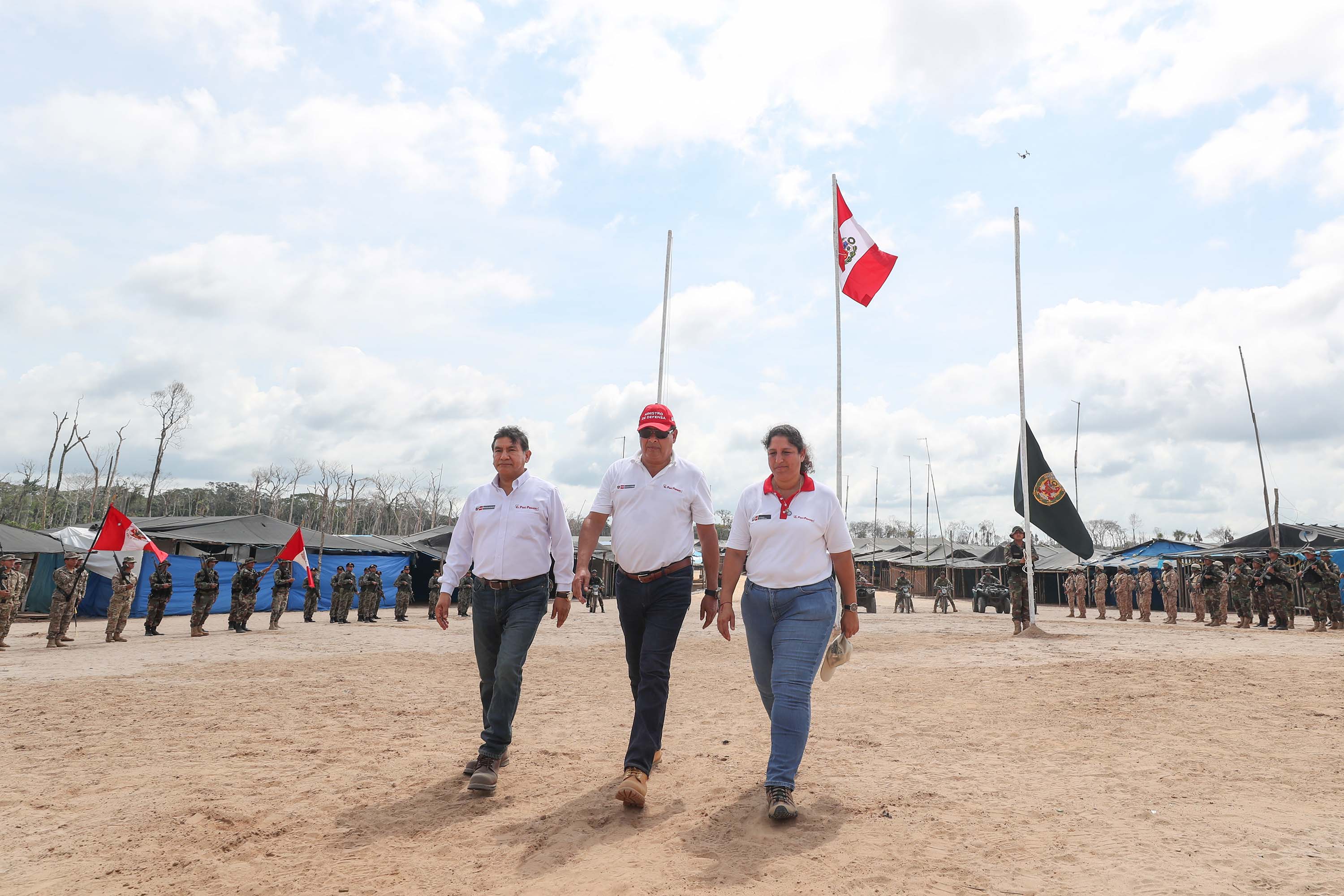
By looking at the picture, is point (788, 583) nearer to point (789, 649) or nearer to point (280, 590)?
point (789, 649)

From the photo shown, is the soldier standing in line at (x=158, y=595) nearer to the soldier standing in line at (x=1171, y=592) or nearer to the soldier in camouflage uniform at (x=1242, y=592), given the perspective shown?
the soldier in camouflage uniform at (x=1242, y=592)

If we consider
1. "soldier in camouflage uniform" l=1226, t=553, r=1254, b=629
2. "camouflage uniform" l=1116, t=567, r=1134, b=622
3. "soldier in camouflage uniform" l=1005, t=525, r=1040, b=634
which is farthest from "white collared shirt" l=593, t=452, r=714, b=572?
"camouflage uniform" l=1116, t=567, r=1134, b=622

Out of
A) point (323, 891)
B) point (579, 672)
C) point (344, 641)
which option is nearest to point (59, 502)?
point (344, 641)

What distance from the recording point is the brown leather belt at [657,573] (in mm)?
4016

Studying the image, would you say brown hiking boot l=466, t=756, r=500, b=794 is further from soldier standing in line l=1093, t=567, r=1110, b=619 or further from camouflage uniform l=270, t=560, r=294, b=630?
soldier standing in line l=1093, t=567, r=1110, b=619

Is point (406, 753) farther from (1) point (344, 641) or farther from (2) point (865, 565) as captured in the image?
(2) point (865, 565)

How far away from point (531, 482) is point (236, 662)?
791 centimetres

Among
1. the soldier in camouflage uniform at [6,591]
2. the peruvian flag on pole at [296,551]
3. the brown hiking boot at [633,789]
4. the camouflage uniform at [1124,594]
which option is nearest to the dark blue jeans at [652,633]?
the brown hiking boot at [633,789]

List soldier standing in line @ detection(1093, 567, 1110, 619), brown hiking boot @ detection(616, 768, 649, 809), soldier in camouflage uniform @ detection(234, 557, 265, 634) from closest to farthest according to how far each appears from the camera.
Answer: brown hiking boot @ detection(616, 768, 649, 809) → soldier in camouflage uniform @ detection(234, 557, 265, 634) → soldier standing in line @ detection(1093, 567, 1110, 619)

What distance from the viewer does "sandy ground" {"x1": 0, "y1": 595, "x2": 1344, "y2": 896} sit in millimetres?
2881

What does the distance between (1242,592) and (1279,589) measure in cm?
181

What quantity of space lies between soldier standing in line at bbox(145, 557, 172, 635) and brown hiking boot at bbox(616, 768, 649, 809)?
15.5 meters

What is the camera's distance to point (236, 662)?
10.3 m

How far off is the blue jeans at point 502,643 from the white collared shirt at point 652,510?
572 mm
